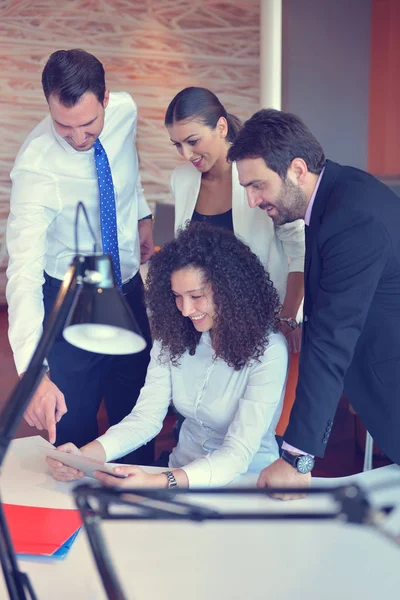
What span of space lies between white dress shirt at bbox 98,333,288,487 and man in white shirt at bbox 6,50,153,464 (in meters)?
0.24

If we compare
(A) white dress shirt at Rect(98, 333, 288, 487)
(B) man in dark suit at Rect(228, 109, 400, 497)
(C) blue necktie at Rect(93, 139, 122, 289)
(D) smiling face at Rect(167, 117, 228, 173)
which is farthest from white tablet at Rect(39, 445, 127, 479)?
(D) smiling face at Rect(167, 117, 228, 173)

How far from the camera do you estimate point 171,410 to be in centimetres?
373

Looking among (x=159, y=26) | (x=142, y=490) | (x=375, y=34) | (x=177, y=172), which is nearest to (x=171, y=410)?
(x=177, y=172)

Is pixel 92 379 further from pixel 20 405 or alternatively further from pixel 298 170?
pixel 20 405

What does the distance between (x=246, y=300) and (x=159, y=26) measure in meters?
5.09

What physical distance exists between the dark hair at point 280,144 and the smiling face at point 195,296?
1.17ft

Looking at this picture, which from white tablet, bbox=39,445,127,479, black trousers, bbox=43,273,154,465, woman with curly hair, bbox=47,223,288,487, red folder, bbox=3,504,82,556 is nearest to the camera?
red folder, bbox=3,504,82,556

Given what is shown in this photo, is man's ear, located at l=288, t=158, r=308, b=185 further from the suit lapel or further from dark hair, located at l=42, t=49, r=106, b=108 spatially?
dark hair, located at l=42, t=49, r=106, b=108

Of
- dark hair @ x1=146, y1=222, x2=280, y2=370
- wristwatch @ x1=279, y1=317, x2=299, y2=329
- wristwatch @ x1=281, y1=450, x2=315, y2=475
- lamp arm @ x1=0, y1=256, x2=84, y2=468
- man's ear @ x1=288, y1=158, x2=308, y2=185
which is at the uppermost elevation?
man's ear @ x1=288, y1=158, x2=308, y2=185

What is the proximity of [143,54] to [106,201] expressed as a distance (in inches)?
180

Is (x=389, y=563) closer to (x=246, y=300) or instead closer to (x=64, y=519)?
(x=64, y=519)

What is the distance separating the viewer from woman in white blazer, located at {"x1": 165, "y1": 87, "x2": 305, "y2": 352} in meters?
2.10

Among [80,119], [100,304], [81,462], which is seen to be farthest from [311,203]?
[100,304]

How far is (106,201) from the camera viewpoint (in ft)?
7.19
